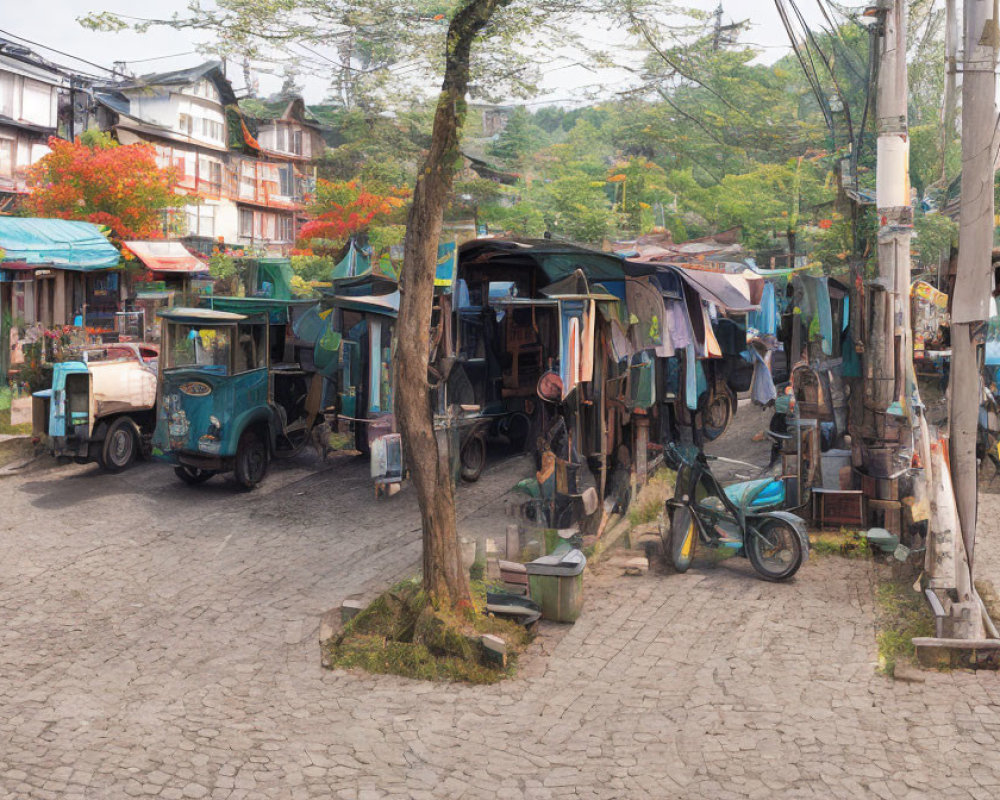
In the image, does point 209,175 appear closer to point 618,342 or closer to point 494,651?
point 618,342

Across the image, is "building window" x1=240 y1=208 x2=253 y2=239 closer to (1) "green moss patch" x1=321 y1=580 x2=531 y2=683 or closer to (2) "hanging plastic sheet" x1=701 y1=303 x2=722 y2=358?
(2) "hanging plastic sheet" x1=701 y1=303 x2=722 y2=358

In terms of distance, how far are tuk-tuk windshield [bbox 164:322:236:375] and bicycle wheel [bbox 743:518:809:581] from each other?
798 centimetres

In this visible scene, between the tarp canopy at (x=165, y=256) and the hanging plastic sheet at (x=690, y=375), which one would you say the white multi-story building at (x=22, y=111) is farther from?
the hanging plastic sheet at (x=690, y=375)

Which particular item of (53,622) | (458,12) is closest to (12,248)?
(53,622)

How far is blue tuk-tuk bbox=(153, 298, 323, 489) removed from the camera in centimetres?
1375

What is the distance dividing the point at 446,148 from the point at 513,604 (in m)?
4.02

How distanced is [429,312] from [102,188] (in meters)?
22.2

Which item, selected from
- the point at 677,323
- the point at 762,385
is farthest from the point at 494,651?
the point at 762,385

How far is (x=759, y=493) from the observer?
35.3ft

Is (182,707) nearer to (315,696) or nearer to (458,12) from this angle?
(315,696)

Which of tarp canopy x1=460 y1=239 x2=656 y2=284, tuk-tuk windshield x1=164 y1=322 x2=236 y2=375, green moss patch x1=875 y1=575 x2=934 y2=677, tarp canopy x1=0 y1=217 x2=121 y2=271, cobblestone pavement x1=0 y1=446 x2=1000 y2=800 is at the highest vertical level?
tarp canopy x1=0 y1=217 x2=121 y2=271

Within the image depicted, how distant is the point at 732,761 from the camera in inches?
244

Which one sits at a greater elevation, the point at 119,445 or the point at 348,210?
the point at 348,210

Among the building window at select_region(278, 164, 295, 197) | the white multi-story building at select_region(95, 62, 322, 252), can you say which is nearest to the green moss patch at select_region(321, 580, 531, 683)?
the white multi-story building at select_region(95, 62, 322, 252)
